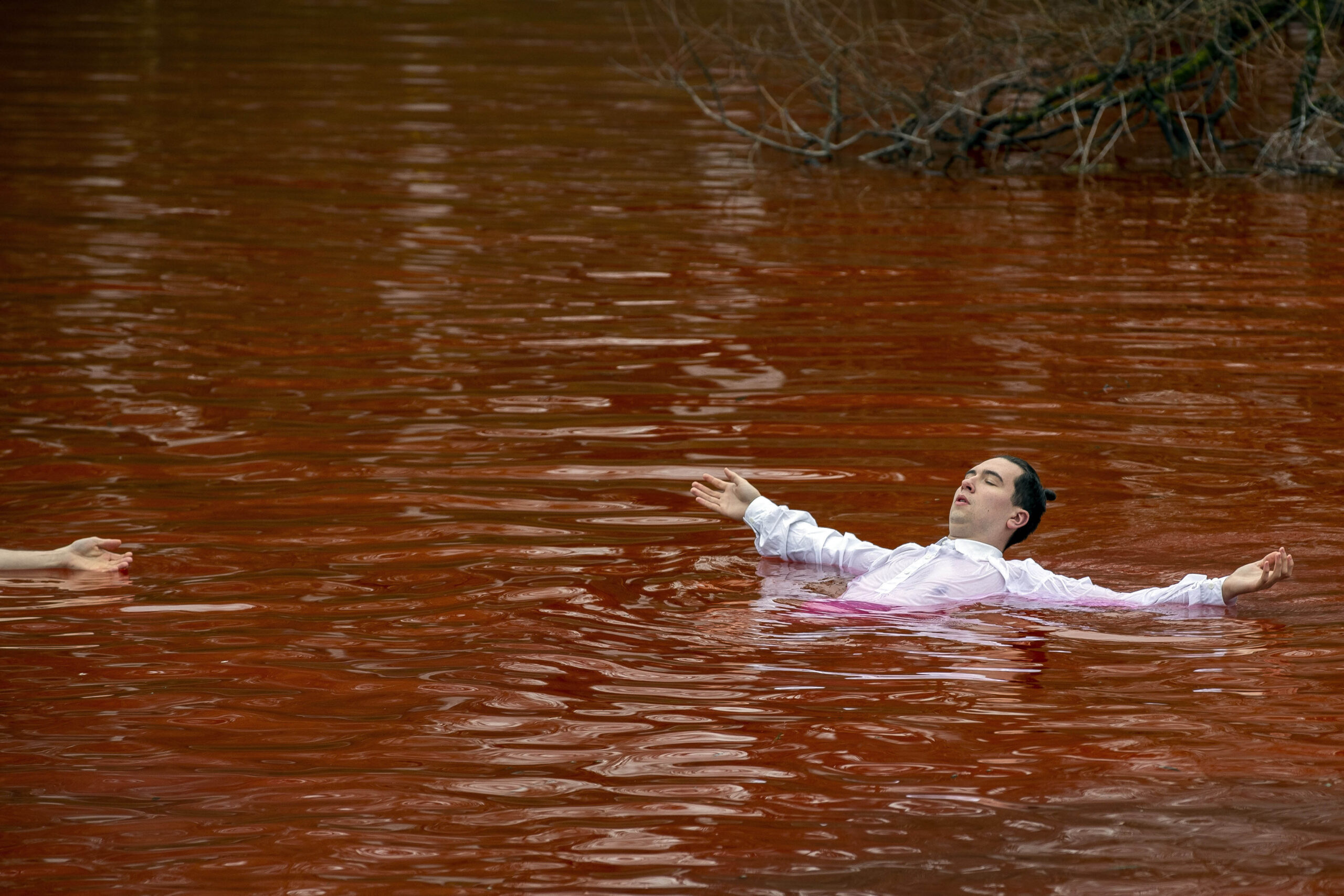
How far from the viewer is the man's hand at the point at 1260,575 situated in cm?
489

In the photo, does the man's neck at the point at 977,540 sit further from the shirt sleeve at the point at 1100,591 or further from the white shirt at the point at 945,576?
the shirt sleeve at the point at 1100,591

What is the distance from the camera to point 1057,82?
15586 millimetres

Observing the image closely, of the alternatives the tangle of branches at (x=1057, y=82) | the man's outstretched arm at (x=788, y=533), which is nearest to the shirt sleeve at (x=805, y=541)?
the man's outstretched arm at (x=788, y=533)

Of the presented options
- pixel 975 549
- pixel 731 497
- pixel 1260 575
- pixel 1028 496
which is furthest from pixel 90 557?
pixel 1260 575

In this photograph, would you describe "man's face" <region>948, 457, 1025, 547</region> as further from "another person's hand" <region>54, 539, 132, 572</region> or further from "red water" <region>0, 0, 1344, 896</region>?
"another person's hand" <region>54, 539, 132, 572</region>

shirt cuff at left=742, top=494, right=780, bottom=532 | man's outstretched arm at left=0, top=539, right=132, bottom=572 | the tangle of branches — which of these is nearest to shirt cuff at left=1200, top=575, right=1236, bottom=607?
shirt cuff at left=742, top=494, right=780, bottom=532

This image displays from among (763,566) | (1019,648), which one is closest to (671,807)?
(1019,648)

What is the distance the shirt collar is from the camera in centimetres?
539

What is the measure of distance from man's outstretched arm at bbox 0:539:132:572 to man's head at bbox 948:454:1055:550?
293 cm

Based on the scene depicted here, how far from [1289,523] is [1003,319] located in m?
3.44

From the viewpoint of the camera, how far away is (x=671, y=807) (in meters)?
3.81

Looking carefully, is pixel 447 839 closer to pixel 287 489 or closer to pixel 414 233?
pixel 287 489

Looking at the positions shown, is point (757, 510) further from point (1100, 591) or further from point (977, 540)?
point (1100, 591)

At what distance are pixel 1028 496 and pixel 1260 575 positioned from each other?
856mm
